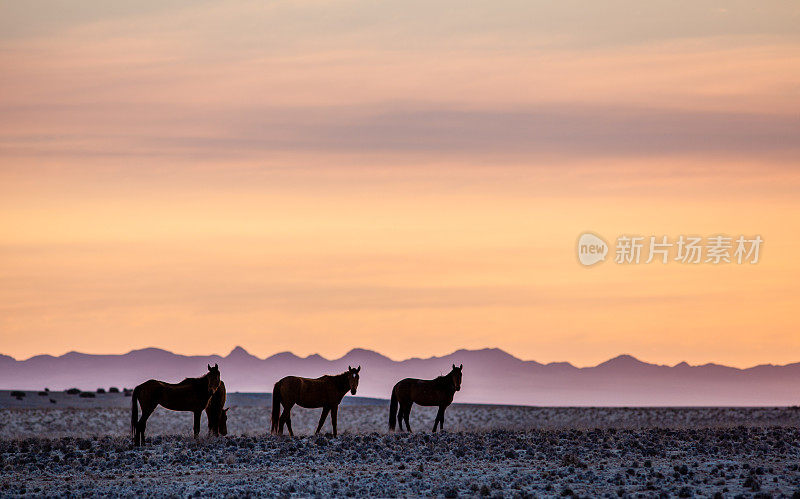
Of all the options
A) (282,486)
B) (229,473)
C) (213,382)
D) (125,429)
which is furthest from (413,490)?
(125,429)

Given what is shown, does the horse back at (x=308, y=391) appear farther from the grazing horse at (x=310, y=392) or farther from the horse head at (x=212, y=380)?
the horse head at (x=212, y=380)

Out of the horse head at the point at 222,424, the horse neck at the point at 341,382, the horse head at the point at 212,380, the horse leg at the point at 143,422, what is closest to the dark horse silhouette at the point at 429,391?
the horse neck at the point at 341,382

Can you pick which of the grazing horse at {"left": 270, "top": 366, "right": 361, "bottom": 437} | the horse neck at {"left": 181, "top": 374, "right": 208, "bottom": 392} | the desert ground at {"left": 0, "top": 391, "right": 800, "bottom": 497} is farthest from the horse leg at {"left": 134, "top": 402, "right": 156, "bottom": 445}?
the grazing horse at {"left": 270, "top": 366, "right": 361, "bottom": 437}

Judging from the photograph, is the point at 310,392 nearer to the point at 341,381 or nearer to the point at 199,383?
the point at 341,381

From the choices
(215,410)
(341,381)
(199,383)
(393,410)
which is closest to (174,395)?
(199,383)

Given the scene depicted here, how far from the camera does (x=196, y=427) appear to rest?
35344mm

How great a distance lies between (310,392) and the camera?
37.5m

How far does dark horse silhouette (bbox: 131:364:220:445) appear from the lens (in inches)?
1321

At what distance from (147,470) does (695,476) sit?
14282 millimetres

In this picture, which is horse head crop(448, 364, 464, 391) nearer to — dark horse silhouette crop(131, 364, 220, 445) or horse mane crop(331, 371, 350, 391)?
horse mane crop(331, 371, 350, 391)

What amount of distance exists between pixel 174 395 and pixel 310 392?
5.26 meters

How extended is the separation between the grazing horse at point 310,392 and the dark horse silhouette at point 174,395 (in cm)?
276

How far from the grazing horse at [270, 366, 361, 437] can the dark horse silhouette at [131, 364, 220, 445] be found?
2.76 meters

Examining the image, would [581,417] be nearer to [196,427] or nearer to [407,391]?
[407,391]
